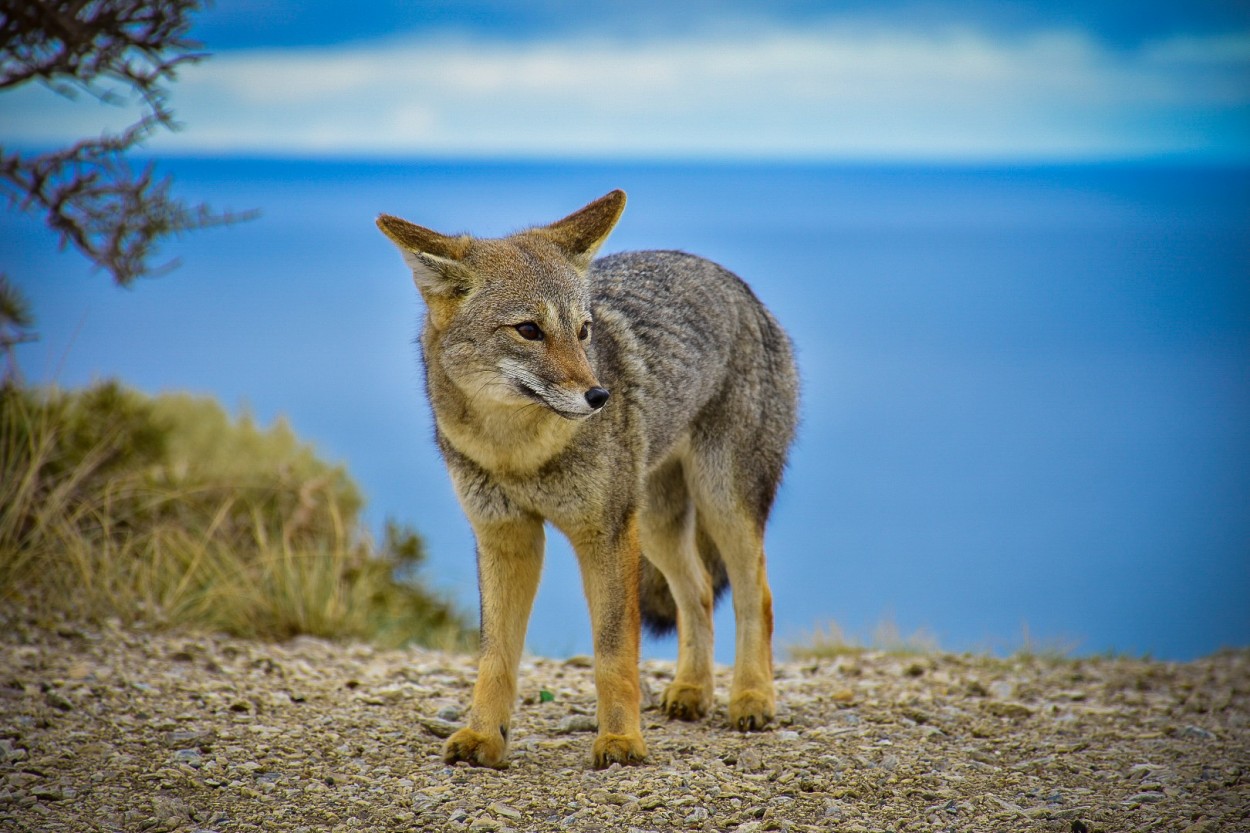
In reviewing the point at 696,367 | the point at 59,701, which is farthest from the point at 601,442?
the point at 59,701

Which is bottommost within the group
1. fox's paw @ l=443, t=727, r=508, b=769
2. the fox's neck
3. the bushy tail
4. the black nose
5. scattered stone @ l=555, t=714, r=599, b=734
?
fox's paw @ l=443, t=727, r=508, b=769

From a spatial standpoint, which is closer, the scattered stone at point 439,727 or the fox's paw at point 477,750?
the fox's paw at point 477,750

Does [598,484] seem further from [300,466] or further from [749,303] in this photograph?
[300,466]

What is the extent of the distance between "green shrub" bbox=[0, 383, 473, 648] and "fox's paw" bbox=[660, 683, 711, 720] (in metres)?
2.55

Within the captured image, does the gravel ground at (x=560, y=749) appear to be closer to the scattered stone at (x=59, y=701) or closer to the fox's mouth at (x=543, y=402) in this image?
the scattered stone at (x=59, y=701)

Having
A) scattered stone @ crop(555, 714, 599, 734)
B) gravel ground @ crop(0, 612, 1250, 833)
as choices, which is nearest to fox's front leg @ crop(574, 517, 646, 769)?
gravel ground @ crop(0, 612, 1250, 833)

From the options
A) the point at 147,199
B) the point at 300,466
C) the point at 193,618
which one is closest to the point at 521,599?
the point at 193,618

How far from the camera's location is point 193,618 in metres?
7.30

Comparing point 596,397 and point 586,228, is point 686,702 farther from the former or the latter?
point 586,228

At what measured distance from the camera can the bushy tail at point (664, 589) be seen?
641 centimetres

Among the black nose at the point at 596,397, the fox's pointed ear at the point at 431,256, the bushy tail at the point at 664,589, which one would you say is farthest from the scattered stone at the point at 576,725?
the fox's pointed ear at the point at 431,256

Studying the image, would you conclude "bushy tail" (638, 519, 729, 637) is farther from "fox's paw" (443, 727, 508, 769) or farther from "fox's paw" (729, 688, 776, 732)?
"fox's paw" (443, 727, 508, 769)

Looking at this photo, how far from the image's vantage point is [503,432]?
189 inches

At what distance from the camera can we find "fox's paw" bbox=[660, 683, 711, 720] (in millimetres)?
5914
